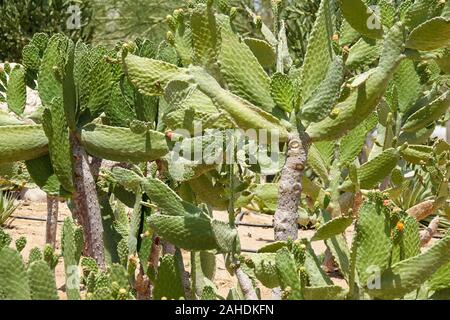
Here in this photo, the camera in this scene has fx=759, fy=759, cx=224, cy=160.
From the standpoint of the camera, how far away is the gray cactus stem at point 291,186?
3.94 feet

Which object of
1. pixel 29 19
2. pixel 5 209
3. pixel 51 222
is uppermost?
pixel 29 19

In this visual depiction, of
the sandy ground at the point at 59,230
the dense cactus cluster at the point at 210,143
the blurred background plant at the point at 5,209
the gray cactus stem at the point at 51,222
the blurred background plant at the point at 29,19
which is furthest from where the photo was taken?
the blurred background plant at the point at 29,19

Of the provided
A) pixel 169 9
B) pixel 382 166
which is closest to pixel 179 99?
pixel 382 166

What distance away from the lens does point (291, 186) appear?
1201 millimetres

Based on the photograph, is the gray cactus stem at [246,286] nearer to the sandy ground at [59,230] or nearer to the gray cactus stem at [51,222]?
the sandy ground at [59,230]

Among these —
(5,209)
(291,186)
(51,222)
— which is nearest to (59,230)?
(5,209)

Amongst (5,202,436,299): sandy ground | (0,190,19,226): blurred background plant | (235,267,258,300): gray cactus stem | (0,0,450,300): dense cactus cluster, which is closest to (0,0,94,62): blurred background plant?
(5,202,436,299): sandy ground

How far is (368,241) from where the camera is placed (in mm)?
1105

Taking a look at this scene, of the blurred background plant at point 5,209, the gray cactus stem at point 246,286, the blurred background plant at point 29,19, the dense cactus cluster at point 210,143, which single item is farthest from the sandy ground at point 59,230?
the gray cactus stem at point 246,286

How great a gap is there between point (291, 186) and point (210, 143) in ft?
0.64

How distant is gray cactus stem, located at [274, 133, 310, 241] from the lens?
3.94ft

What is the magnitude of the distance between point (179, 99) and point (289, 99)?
0.60 ft

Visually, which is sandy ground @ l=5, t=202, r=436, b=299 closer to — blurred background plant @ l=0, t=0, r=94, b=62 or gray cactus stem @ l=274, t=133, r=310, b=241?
blurred background plant @ l=0, t=0, r=94, b=62

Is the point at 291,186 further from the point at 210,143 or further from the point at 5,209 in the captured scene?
the point at 5,209
